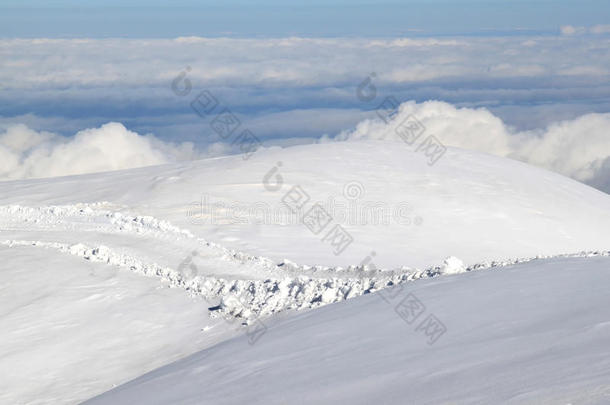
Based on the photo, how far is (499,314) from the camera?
28.1 ft

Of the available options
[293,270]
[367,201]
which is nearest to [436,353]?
[293,270]

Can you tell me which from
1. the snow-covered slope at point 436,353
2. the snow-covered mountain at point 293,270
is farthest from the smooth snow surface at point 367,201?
the snow-covered slope at point 436,353

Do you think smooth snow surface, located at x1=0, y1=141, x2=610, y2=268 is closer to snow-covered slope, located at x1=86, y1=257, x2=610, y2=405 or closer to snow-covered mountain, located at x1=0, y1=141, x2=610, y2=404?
snow-covered mountain, located at x1=0, y1=141, x2=610, y2=404

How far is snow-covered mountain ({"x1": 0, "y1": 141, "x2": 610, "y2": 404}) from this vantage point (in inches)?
311

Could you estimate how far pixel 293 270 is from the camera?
48.9 feet

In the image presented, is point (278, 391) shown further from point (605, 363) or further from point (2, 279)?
point (2, 279)

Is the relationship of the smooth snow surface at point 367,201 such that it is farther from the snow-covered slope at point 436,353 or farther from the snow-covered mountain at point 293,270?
the snow-covered slope at point 436,353

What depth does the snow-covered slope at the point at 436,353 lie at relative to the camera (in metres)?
5.87

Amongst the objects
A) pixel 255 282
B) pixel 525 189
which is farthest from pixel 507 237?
pixel 255 282

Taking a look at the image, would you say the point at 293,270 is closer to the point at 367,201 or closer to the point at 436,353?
the point at 367,201

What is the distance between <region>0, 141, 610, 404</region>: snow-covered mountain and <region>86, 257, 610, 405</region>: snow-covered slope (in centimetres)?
4

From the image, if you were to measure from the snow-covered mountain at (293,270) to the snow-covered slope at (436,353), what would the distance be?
0.04m

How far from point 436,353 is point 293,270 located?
7.59 metres

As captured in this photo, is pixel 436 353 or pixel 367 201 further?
pixel 367 201
